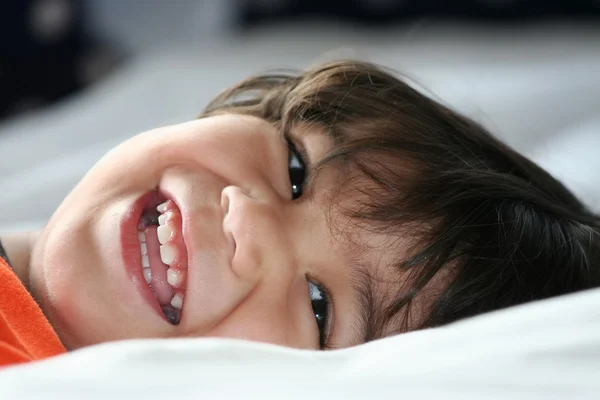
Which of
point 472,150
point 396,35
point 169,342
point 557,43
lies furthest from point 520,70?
point 169,342

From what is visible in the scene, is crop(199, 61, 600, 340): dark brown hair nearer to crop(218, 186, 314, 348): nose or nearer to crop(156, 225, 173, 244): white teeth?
crop(218, 186, 314, 348): nose

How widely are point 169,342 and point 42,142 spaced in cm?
122

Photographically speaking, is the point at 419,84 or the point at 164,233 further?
the point at 419,84

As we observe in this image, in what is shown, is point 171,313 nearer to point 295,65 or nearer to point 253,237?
point 253,237

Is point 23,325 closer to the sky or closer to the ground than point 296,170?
closer to the ground

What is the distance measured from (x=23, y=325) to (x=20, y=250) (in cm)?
23

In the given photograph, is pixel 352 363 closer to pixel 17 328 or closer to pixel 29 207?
pixel 17 328

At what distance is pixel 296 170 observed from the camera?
3.02 ft

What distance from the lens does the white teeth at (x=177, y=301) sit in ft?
2.77

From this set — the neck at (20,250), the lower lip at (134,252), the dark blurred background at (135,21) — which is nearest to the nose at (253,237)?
the lower lip at (134,252)

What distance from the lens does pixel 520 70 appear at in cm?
165

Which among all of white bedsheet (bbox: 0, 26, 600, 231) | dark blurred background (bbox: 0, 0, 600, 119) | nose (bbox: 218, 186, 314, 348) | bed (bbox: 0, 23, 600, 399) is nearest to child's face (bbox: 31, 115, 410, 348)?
nose (bbox: 218, 186, 314, 348)

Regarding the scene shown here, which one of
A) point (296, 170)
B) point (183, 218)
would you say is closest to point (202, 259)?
point (183, 218)

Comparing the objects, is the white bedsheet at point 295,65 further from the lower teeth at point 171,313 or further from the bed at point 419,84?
the lower teeth at point 171,313
